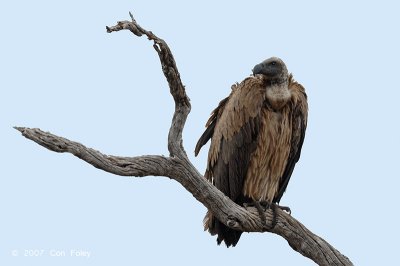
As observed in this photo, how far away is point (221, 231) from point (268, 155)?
45.6 inches

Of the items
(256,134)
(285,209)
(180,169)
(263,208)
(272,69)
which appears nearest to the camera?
(180,169)

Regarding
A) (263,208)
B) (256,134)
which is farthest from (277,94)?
(263,208)

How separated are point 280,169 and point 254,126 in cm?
77

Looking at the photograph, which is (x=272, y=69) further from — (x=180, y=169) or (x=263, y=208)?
(x=180, y=169)

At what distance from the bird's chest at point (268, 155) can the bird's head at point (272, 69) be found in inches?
16.1

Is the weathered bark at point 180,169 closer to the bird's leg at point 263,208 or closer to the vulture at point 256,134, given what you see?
the bird's leg at point 263,208

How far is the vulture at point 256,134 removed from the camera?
403 inches

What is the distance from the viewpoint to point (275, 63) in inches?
401

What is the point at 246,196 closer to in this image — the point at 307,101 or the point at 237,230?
the point at 237,230

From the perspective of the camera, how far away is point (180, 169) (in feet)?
30.1

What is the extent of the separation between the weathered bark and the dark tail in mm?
612

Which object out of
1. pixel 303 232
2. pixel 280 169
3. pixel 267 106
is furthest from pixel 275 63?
pixel 303 232

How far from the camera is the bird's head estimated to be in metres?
10.1

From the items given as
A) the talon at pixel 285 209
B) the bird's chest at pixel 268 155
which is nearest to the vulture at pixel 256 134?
the bird's chest at pixel 268 155
